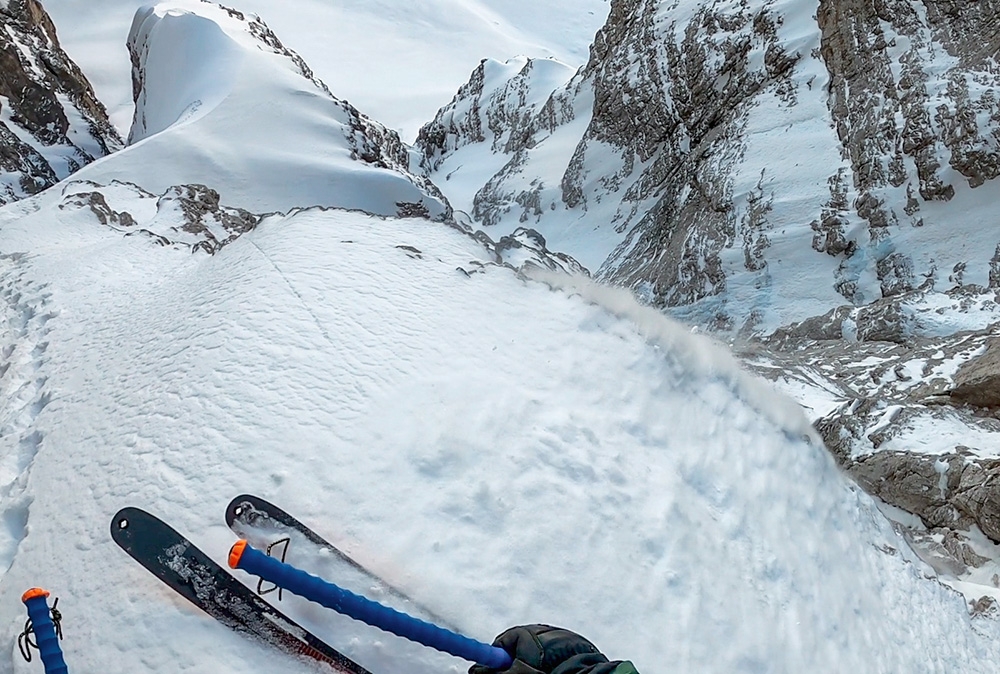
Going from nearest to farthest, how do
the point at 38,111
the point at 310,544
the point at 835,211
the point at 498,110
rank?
the point at 310,544, the point at 835,211, the point at 38,111, the point at 498,110

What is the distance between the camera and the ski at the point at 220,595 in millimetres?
2887

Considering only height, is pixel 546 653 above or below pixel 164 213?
below

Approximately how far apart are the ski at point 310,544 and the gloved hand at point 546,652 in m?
0.50

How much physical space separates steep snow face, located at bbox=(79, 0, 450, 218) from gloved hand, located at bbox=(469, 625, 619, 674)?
55.4ft

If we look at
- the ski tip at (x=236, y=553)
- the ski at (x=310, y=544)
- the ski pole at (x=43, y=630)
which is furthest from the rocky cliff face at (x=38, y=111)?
the ski tip at (x=236, y=553)

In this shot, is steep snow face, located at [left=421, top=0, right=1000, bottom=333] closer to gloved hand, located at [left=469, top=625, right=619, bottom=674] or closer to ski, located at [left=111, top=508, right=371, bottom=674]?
gloved hand, located at [left=469, top=625, right=619, bottom=674]

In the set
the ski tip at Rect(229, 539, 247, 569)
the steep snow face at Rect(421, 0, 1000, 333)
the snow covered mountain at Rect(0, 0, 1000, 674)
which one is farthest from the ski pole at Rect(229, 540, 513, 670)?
the steep snow face at Rect(421, 0, 1000, 333)

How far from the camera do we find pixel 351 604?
2545 mm

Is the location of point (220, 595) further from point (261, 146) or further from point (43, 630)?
point (261, 146)

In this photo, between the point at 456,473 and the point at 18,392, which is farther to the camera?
the point at 18,392

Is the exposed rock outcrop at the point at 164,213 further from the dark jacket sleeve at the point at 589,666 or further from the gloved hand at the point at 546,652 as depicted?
the dark jacket sleeve at the point at 589,666

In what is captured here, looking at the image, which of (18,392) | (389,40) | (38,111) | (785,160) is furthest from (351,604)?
(389,40)

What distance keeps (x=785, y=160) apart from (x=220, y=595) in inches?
824

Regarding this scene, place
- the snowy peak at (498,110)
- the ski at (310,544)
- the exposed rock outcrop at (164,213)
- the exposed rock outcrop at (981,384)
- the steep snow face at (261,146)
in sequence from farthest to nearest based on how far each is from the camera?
the snowy peak at (498,110) → the steep snow face at (261,146) → the exposed rock outcrop at (164,213) → the exposed rock outcrop at (981,384) → the ski at (310,544)
